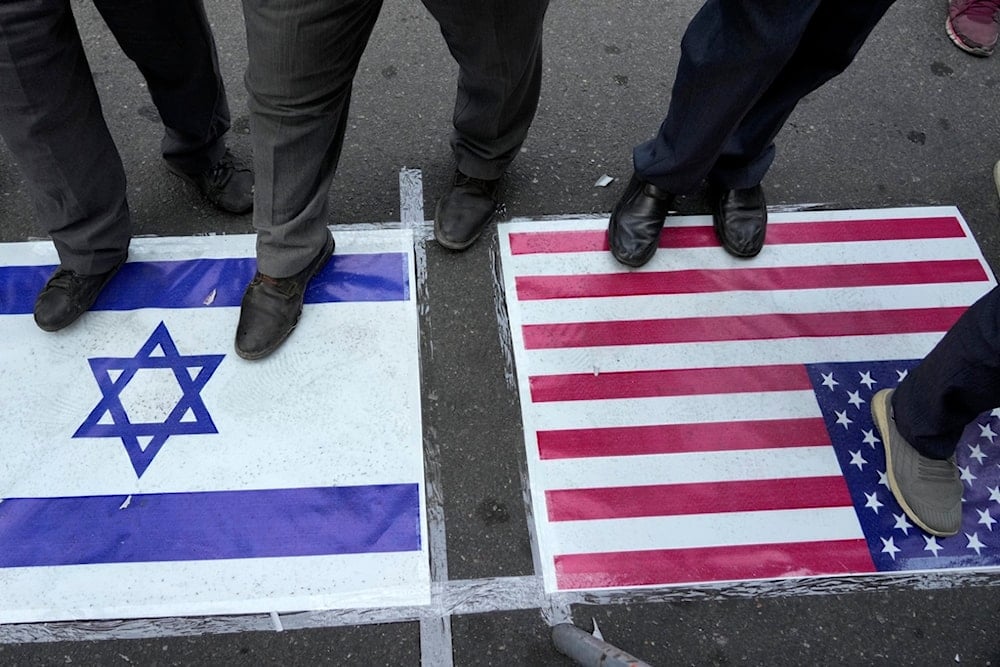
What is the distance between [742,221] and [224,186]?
1.68 m

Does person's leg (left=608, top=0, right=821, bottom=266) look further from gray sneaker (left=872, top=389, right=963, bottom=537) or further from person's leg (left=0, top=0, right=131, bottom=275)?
person's leg (left=0, top=0, right=131, bottom=275)

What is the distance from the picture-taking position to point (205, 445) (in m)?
2.01

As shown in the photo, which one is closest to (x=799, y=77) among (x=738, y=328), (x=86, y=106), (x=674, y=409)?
(x=738, y=328)

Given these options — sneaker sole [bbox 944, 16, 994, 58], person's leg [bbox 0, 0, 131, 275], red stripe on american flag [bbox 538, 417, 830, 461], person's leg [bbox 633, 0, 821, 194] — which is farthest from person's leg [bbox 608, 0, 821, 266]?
sneaker sole [bbox 944, 16, 994, 58]

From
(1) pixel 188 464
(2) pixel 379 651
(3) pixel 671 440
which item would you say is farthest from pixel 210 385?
(3) pixel 671 440

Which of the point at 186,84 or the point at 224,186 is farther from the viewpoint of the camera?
the point at 224,186

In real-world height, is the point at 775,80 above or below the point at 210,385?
above

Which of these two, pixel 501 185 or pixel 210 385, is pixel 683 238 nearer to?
pixel 501 185

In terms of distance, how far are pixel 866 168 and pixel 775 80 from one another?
2.74ft

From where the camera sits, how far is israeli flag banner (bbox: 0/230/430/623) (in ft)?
6.02

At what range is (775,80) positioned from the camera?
212cm

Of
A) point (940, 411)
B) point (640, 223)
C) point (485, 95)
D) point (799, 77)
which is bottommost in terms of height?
point (640, 223)

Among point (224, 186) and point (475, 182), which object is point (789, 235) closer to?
point (475, 182)

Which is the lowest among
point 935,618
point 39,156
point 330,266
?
point 330,266
